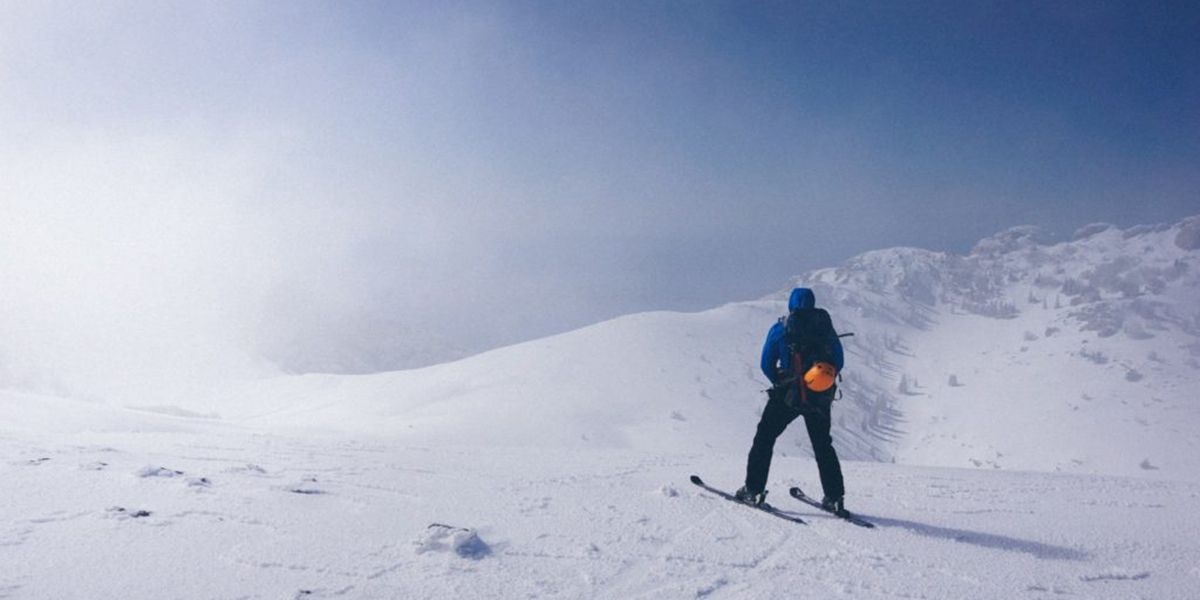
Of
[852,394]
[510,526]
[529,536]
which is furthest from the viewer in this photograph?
[852,394]

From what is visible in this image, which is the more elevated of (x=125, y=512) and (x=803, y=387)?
(x=803, y=387)

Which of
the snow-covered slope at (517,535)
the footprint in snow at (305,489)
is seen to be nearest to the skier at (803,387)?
the snow-covered slope at (517,535)

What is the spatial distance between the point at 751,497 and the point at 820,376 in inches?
76.6

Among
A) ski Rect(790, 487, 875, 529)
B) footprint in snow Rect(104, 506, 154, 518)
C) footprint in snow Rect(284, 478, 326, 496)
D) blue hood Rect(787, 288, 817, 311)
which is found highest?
blue hood Rect(787, 288, 817, 311)

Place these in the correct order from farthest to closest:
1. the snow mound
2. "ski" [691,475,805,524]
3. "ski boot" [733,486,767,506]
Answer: "ski boot" [733,486,767,506], "ski" [691,475,805,524], the snow mound

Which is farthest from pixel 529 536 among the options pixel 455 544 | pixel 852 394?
pixel 852 394

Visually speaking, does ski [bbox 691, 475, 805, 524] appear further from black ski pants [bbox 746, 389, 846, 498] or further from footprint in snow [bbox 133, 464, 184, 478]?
footprint in snow [bbox 133, 464, 184, 478]

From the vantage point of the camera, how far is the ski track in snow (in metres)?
4.76

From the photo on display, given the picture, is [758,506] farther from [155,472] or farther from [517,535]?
[155,472]

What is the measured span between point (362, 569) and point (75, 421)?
16.8 meters

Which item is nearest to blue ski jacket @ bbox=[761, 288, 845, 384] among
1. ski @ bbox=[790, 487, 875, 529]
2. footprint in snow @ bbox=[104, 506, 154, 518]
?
ski @ bbox=[790, 487, 875, 529]

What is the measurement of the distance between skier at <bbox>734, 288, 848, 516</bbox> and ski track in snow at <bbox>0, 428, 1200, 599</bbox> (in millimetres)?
477

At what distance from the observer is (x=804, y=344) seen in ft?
25.9

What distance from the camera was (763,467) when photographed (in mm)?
8148
